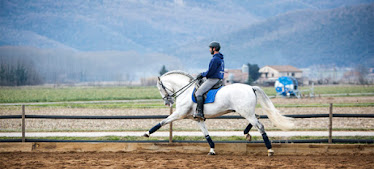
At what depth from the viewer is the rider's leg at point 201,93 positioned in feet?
30.6

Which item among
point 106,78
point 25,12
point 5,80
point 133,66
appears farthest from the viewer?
point 25,12

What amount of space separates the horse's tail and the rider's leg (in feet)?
3.70

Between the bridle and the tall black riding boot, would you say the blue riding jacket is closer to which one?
the bridle

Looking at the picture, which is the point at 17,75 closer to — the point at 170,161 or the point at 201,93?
the point at 201,93

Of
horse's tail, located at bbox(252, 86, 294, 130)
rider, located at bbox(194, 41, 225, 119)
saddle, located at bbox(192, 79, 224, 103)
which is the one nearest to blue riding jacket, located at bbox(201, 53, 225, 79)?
rider, located at bbox(194, 41, 225, 119)

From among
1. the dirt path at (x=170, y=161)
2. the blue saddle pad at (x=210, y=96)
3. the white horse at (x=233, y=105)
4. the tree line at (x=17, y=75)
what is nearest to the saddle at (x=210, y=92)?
the blue saddle pad at (x=210, y=96)

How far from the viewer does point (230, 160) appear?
348 inches

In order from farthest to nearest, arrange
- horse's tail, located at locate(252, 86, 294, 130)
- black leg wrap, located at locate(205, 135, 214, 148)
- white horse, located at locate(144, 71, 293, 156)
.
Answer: black leg wrap, located at locate(205, 135, 214, 148) → horse's tail, located at locate(252, 86, 294, 130) → white horse, located at locate(144, 71, 293, 156)

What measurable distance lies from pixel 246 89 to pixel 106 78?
344 ft

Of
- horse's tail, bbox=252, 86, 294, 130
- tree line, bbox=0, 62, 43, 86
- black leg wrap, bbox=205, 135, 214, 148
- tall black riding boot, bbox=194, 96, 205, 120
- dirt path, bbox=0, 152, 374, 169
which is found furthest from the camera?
tree line, bbox=0, 62, 43, 86

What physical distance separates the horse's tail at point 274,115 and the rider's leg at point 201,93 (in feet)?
3.70

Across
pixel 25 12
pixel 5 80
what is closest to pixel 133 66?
pixel 25 12

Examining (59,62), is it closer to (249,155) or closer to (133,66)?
(133,66)

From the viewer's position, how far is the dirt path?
8.17 m
